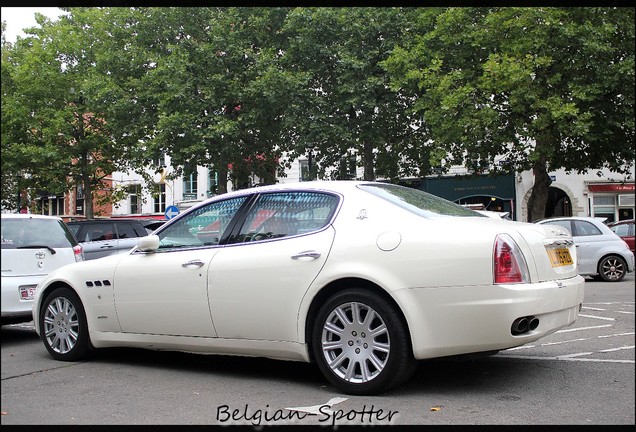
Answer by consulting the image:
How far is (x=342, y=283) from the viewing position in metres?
4.91

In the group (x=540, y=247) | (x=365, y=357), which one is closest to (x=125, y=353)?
(x=365, y=357)

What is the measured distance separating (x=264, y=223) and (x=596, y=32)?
62.6 feet

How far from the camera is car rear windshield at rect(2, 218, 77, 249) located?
25.4 ft

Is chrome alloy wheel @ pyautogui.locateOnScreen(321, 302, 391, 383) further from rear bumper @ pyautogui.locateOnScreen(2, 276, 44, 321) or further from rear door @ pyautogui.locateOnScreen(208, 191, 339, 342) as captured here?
rear bumper @ pyautogui.locateOnScreen(2, 276, 44, 321)

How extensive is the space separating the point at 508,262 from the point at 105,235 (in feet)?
41.3

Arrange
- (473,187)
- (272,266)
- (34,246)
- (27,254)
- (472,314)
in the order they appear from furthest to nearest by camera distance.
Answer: (473,187) → (34,246) → (27,254) → (272,266) → (472,314)

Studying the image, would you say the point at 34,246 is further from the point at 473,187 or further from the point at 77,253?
the point at 473,187

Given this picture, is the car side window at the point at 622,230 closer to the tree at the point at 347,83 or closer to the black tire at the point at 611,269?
the black tire at the point at 611,269

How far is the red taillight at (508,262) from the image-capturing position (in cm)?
443

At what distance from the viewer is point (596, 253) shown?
1589 cm

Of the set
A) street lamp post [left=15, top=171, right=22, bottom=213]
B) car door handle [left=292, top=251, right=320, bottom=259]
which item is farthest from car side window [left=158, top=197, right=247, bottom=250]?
street lamp post [left=15, top=171, right=22, bottom=213]


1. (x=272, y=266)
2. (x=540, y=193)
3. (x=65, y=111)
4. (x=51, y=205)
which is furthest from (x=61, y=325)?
(x=51, y=205)

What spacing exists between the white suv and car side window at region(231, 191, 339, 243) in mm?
2897

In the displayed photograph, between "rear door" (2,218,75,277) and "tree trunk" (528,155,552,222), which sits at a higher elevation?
"tree trunk" (528,155,552,222)
